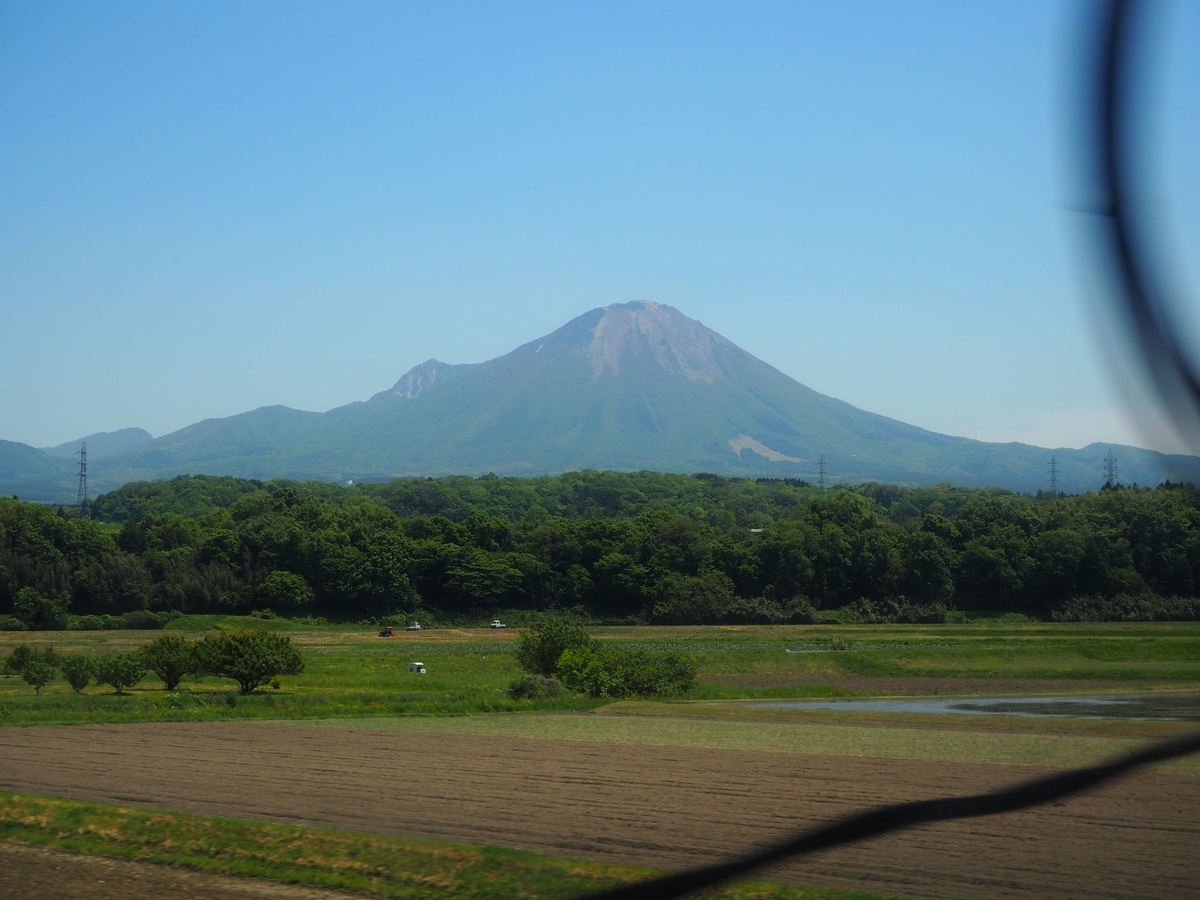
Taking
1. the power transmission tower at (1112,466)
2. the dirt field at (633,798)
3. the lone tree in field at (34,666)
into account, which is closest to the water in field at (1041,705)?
the dirt field at (633,798)

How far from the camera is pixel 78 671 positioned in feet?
139

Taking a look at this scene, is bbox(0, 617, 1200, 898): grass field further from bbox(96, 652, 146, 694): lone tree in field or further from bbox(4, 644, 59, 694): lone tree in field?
bbox(96, 652, 146, 694): lone tree in field

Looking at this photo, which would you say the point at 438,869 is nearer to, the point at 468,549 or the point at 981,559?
the point at 981,559

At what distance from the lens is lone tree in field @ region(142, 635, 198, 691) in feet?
141

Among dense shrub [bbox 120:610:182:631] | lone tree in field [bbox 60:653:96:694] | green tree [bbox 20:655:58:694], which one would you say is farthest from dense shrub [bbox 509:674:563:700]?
dense shrub [bbox 120:610:182:631]

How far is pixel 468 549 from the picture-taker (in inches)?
3666

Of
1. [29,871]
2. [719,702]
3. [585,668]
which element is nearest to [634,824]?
[29,871]

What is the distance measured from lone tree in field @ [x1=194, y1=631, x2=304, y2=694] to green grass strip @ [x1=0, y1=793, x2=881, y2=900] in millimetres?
22868

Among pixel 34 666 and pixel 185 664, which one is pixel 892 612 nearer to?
pixel 185 664

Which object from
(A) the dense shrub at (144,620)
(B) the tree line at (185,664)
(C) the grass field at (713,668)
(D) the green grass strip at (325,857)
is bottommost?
(A) the dense shrub at (144,620)

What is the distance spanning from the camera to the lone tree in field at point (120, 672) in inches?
1674

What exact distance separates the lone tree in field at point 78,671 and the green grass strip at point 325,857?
2503 centimetres

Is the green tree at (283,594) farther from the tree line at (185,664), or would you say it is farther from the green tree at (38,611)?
the tree line at (185,664)

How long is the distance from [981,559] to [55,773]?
6783cm
